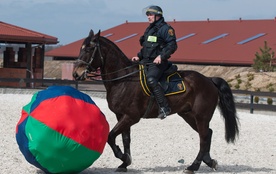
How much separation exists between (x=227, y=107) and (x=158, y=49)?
6.02ft

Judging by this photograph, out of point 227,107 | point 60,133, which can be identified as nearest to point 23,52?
point 227,107

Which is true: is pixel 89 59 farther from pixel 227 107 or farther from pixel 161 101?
pixel 227 107

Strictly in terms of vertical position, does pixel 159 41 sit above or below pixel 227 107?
above

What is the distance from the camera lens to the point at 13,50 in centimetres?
3206

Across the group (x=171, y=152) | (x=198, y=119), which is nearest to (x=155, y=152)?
(x=171, y=152)

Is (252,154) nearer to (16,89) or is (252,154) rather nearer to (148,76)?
(148,76)

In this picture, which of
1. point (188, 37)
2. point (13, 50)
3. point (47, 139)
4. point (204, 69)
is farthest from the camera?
point (188, 37)

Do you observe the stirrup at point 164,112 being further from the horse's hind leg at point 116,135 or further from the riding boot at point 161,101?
the horse's hind leg at point 116,135

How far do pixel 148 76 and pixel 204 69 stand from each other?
33.3 m

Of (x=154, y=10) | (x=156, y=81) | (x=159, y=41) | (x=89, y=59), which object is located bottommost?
(x=156, y=81)

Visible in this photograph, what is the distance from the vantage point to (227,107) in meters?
10.2

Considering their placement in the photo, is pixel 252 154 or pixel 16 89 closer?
pixel 252 154

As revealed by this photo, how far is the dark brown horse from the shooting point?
29.3 feet

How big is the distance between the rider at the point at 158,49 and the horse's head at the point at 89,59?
2.52 ft
